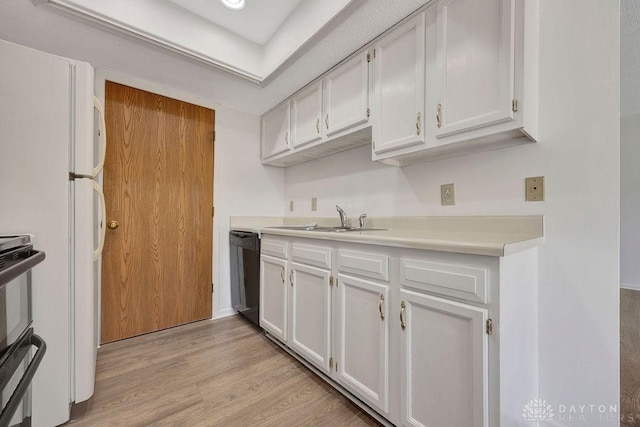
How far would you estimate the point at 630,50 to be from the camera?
6.53 ft

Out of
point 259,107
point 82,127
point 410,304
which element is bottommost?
point 410,304

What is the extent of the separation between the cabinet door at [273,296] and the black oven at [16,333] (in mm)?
1179

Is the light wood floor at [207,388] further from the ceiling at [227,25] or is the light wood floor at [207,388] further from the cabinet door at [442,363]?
the ceiling at [227,25]

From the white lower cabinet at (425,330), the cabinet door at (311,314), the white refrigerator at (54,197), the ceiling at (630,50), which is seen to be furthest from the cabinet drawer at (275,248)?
the ceiling at (630,50)

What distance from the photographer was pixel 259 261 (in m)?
2.17

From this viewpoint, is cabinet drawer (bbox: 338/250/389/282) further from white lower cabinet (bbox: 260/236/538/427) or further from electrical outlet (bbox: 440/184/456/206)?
electrical outlet (bbox: 440/184/456/206)

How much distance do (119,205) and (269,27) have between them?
177cm

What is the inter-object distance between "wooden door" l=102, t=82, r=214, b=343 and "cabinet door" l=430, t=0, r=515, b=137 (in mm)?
2055

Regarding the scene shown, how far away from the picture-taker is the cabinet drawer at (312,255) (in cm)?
152

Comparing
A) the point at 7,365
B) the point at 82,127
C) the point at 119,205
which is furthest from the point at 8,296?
the point at 119,205

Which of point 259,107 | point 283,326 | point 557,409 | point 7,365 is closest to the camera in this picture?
point 7,365

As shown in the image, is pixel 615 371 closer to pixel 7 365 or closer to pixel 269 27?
pixel 7 365

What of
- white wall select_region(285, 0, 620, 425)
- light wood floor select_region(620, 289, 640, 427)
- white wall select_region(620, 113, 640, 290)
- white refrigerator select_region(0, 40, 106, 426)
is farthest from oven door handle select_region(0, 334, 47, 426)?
white wall select_region(620, 113, 640, 290)

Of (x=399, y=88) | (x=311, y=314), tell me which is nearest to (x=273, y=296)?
(x=311, y=314)
